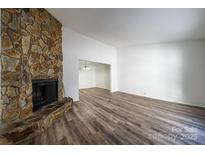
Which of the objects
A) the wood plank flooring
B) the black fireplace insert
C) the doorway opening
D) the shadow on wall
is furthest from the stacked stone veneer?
the doorway opening

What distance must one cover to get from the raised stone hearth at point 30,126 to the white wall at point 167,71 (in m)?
4.46

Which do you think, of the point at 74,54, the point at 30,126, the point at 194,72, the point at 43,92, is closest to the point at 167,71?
the point at 194,72

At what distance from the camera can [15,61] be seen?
217 centimetres

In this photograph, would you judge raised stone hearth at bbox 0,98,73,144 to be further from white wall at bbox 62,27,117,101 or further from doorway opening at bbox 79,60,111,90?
doorway opening at bbox 79,60,111,90

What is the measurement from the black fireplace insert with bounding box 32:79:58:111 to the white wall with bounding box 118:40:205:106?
424 cm

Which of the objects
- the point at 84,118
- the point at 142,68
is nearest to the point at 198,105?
the point at 142,68

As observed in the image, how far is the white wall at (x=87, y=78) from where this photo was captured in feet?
28.6

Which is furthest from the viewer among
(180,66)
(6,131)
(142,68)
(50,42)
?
(142,68)

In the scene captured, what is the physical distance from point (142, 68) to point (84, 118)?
4.14 m

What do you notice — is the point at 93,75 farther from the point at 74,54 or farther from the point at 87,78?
the point at 74,54

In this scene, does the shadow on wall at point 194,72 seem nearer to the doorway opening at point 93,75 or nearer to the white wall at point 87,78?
the doorway opening at point 93,75

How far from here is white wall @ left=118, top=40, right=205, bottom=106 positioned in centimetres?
417

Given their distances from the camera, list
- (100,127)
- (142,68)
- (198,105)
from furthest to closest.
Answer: (142,68), (198,105), (100,127)
